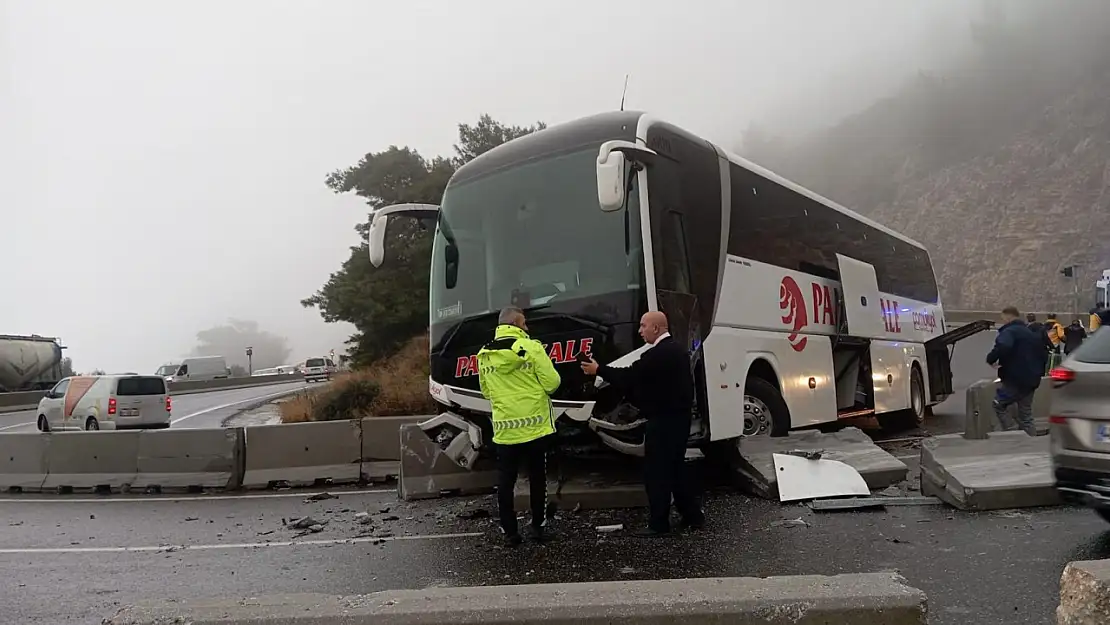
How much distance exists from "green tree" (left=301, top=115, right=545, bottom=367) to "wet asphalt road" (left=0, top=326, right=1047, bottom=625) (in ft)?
55.8

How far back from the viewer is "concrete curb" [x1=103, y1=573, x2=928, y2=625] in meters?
2.89

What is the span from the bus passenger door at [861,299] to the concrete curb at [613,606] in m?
8.43

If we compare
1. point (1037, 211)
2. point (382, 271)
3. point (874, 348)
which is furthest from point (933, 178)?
point (874, 348)

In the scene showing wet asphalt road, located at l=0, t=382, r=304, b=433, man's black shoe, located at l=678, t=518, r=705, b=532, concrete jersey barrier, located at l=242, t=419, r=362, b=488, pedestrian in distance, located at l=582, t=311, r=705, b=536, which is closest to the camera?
pedestrian in distance, located at l=582, t=311, r=705, b=536

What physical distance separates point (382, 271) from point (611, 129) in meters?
19.5

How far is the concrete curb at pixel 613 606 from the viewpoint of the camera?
9.47 ft

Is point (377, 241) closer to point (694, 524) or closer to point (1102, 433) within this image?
point (694, 524)

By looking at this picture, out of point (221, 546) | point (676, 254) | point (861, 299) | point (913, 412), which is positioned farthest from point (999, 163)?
point (221, 546)

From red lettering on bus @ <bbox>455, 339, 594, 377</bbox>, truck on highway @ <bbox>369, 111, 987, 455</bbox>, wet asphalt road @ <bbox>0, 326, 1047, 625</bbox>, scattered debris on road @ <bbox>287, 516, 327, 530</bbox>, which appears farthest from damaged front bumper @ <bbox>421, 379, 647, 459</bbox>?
scattered debris on road @ <bbox>287, 516, 327, 530</bbox>

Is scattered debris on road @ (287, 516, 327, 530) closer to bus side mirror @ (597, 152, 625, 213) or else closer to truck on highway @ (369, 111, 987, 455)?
truck on highway @ (369, 111, 987, 455)

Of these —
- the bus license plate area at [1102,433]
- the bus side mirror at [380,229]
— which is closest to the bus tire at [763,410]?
the bus license plate area at [1102,433]

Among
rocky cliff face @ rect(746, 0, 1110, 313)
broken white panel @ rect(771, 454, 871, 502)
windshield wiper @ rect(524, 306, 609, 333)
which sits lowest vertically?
broken white panel @ rect(771, 454, 871, 502)

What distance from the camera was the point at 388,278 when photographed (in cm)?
2573

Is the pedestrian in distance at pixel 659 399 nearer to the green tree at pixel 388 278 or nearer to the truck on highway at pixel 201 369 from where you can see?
the green tree at pixel 388 278
